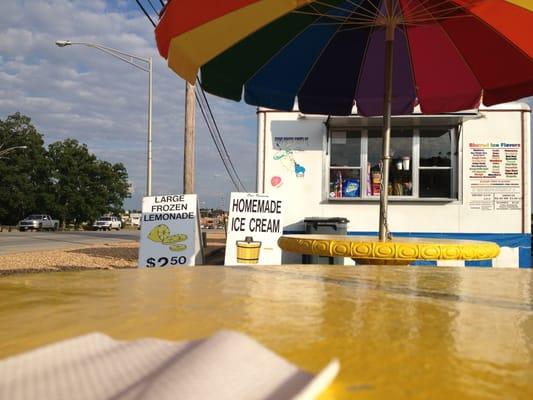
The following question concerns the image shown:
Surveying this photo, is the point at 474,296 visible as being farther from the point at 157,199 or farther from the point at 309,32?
the point at 157,199

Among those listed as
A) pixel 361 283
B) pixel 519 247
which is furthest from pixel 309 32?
pixel 519 247

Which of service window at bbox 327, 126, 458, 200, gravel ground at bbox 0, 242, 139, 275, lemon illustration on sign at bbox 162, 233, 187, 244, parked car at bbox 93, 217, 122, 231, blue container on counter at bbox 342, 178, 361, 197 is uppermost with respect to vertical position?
service window at bbox 327, 126, 458, 200

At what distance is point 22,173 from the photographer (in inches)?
2074

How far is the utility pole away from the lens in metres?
10.6

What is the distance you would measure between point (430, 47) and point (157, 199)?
18.1ft

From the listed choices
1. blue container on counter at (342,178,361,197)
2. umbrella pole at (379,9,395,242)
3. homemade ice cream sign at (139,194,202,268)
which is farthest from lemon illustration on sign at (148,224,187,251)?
umbrella pole at (379,9,395,242)

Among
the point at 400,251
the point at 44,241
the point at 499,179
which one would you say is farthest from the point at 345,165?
the point at 44,241

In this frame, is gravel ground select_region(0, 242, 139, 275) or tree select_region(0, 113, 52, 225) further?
tree select_region(0, 113, 52, 225)

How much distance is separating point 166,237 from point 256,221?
1643 millimetres

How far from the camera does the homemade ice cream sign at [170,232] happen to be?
7.68m

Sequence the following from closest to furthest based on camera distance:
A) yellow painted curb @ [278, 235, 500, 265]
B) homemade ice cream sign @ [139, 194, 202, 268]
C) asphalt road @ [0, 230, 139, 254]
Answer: yellow painted curb @ [278, 235, 500, 265] < homemade ice cream sign @ [139, 194, 202, 268] < asphalt road @ [0, 230, 139, 254]

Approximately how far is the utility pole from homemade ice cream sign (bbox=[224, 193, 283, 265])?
2897 millimetres

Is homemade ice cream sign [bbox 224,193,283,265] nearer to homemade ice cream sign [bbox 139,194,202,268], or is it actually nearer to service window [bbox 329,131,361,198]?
homemade ice cream sign [bbox 139,194,202,268]

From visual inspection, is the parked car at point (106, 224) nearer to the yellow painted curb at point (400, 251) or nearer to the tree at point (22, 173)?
the tree at point (22, 173)
